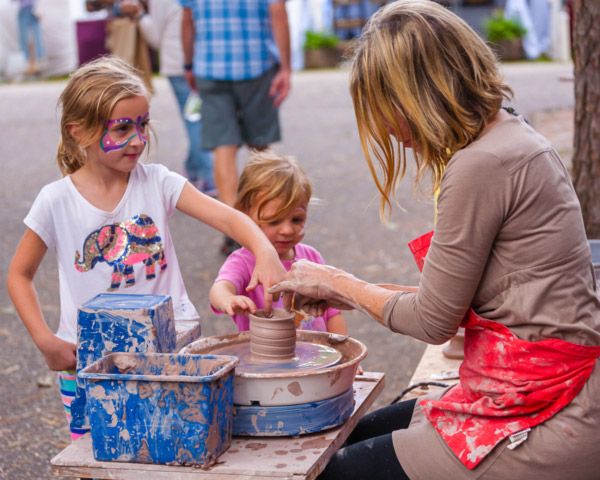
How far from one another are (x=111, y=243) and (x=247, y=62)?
9.49ft

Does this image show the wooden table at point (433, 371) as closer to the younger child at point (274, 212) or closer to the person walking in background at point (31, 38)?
the younger child at point (274, 212)

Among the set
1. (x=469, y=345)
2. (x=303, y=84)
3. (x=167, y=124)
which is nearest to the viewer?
(x=469, y=345)

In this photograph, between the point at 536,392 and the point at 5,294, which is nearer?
→ the point at 536,392

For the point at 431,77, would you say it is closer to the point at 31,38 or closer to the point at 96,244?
the point at 96,244

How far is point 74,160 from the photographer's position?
9.01ft

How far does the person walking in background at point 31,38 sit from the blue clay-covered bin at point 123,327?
17.5 m

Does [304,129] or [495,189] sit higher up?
[495,189]

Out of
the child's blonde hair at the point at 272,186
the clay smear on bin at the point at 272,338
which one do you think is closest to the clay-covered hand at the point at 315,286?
the clay smear on bin at the point at 272,338

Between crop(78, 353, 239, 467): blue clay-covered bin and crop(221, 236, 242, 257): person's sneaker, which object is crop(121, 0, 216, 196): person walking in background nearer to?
crop(221, 236, 242, 257): person's sneaker

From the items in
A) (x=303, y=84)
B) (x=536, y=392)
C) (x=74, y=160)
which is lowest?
(x=303, y=84)

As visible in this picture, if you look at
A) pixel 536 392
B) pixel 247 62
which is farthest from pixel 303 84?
pixel 536 392

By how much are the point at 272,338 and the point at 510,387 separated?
2.02 feet

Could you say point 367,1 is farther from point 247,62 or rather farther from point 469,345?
point 469,345

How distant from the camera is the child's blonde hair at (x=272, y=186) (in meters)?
2.83
